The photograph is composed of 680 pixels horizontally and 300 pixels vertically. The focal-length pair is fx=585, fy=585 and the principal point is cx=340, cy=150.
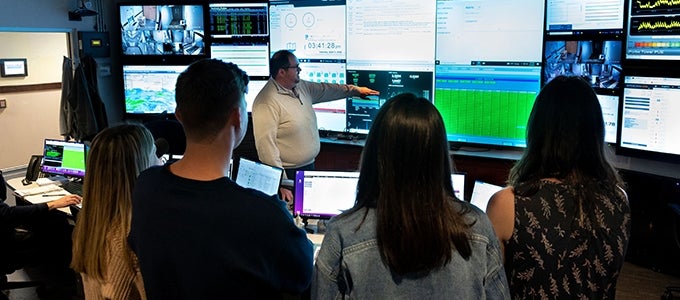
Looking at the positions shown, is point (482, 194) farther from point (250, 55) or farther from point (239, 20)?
point (239, 20)

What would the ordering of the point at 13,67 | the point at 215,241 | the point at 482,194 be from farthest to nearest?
1. the point at 13,67
2. the point at 482,194
3. the point at 215,241

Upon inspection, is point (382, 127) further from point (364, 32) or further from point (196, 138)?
point (364, 32)

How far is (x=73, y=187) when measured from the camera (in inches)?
162

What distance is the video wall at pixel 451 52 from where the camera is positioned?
380 centimetres

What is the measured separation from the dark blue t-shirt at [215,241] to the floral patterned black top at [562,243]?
1.87ft

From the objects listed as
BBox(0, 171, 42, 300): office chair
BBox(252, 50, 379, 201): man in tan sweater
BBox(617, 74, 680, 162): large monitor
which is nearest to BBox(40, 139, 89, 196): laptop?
BBox(0, 171, 42, 300): office chair

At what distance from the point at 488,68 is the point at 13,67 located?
15.2 feet

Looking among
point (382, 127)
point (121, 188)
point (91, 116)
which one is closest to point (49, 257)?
point (91, 116)

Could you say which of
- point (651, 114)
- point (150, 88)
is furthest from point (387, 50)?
point (150, 88)

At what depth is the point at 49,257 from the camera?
151 inches

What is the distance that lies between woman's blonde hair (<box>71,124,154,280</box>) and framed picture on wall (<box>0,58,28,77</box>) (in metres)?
4.72

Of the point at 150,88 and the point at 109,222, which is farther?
the point at 150,88

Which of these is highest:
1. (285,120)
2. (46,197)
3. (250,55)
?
(250,55)

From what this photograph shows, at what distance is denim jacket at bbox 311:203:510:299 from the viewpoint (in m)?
1.26
